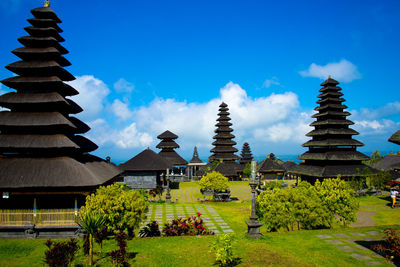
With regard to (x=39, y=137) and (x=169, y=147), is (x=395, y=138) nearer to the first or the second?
(x=39, y=137)

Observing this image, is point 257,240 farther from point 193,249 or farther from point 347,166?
point 347,166

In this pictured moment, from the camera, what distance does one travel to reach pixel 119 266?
949cm

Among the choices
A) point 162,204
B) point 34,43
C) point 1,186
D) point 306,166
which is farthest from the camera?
point 306,166

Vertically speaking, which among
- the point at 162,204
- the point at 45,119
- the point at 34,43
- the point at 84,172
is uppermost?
the point at 34,43

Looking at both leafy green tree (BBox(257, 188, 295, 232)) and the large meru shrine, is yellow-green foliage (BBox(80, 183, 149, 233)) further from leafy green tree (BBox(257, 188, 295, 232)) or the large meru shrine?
leafy green tree (BBox(257, 188, 295, 232))

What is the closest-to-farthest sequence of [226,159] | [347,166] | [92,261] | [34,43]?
[92,261], [34,43], [347,166], [226,159]

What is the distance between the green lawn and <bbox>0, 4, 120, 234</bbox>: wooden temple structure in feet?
8.95

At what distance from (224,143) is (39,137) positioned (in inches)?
1573

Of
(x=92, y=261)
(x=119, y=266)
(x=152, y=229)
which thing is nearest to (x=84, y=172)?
(x=152, y=229)

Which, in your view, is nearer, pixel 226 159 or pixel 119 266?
pixel 119 266

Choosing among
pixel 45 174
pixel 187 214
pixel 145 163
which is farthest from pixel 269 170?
pixel 45 174

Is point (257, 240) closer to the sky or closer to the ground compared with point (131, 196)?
closer to the ground

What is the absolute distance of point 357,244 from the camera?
473 inches

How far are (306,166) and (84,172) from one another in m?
29.4
